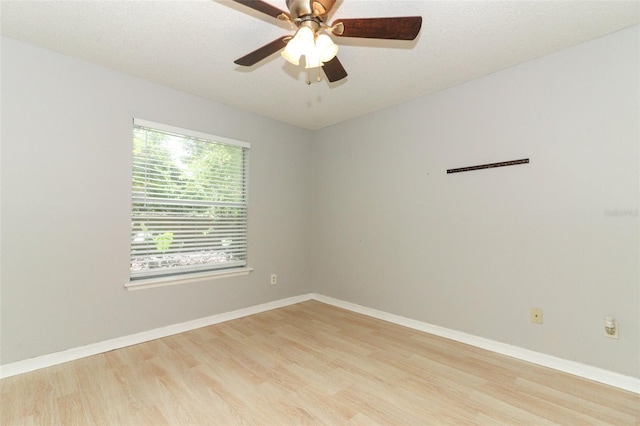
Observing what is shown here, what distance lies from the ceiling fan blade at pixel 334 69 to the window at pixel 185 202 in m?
1.73

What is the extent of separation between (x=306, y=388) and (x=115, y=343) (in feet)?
5.89

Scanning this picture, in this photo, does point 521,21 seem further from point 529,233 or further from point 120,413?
point 120,413

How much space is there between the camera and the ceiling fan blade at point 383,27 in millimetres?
1450

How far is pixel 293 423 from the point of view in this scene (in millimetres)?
1596

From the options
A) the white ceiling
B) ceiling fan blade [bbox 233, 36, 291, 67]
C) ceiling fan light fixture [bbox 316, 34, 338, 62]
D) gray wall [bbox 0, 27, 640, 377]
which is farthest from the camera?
gray wall [bbox 0, 27, 640, 377]

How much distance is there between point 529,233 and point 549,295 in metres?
0.50

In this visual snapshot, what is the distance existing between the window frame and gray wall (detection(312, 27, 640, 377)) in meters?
1.43

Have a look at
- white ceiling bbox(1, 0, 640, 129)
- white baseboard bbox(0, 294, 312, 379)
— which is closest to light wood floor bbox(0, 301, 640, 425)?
white baseboard bbox(0, 294, 312, 379)

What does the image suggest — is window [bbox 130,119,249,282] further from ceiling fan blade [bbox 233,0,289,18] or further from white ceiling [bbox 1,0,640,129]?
ceiling fan blade [bbox 233,0,289,18]

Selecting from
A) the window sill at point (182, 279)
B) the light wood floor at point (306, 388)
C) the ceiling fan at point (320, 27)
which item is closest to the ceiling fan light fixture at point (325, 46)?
the ceiling fan at point (320, 27)

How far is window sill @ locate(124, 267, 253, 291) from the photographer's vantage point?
2.64 metres

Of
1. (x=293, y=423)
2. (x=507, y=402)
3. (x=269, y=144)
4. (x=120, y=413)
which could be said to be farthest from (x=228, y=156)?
(x=507, y=402)

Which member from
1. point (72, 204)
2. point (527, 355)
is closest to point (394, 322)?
point (527, 355)

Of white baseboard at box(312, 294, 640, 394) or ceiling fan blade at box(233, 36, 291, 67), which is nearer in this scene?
ceiling fan blade at box(233, 36, 291, 67)
